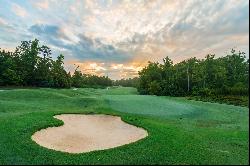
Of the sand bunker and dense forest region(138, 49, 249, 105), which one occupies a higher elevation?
dense forest region(138, 49, 249, 105)

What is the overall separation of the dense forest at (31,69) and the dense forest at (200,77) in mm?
20748

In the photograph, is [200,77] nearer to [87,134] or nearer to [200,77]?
[200,77]

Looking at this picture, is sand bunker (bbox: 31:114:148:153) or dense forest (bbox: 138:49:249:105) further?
dense forest (bbox: 138:49:249:105)

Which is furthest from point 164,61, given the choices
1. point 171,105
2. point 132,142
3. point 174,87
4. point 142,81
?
point 132,142

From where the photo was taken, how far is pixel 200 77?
61625 millimetres

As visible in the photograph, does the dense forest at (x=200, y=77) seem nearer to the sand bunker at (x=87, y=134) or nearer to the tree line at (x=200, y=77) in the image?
the tree line at (x=200, y=77)

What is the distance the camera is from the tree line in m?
59.7

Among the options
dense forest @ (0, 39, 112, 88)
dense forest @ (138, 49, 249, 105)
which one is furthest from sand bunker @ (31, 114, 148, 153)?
dense forest @ (0, 39, 112, 88)

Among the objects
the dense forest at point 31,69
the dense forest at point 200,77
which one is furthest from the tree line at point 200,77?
the dense forest at point 31,69

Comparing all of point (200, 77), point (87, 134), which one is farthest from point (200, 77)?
point (87, 134)

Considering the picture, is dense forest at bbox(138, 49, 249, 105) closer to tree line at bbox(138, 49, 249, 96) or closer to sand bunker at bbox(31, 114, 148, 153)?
tree line at bbox(138, 49, 249, 96)

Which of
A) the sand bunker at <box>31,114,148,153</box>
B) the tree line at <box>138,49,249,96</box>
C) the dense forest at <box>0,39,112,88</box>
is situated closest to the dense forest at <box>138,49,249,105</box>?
the tree line at <box>138,49,249,96</box>

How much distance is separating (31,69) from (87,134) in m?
56.6

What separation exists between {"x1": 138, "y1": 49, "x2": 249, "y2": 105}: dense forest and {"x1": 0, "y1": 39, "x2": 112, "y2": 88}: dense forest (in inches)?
817
